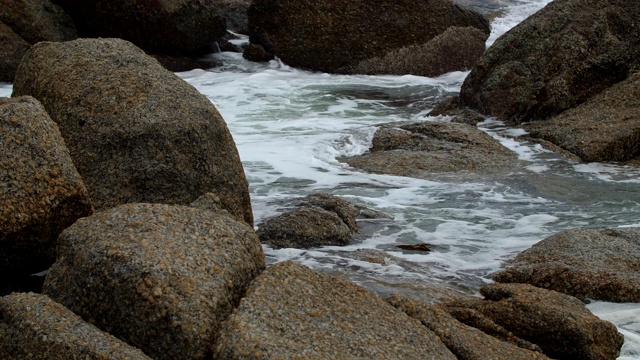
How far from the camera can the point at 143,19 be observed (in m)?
12.9

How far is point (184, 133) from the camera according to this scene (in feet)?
16.9

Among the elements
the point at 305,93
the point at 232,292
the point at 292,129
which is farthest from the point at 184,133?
the point at 305,93

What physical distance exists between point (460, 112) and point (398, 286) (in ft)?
19.7

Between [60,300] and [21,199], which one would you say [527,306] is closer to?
[60,300]

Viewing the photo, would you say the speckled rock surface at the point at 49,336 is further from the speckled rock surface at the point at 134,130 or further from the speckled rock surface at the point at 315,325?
the speckled rock surface at the point at 134,130

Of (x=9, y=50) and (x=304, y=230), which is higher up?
(x=9, y=50)

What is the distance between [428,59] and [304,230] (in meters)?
8.49

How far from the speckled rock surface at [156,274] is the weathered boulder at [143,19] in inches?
375

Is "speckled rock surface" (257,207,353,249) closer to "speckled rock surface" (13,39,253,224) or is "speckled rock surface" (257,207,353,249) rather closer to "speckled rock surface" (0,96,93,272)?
"speckled rock surface" (13,39,253,224)

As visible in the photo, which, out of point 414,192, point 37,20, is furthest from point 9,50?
point 414,192

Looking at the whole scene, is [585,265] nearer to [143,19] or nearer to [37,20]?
[143,19]

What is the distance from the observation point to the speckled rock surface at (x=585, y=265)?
15.7 feet

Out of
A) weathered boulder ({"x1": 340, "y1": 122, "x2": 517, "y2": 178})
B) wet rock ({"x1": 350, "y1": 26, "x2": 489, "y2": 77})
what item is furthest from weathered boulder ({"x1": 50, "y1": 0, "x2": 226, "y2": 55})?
weathered boulder ({"x1": 340, "y1": 122, "x2": 517, "y2": 178})

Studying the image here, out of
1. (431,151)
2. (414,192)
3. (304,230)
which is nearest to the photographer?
(304,230)
